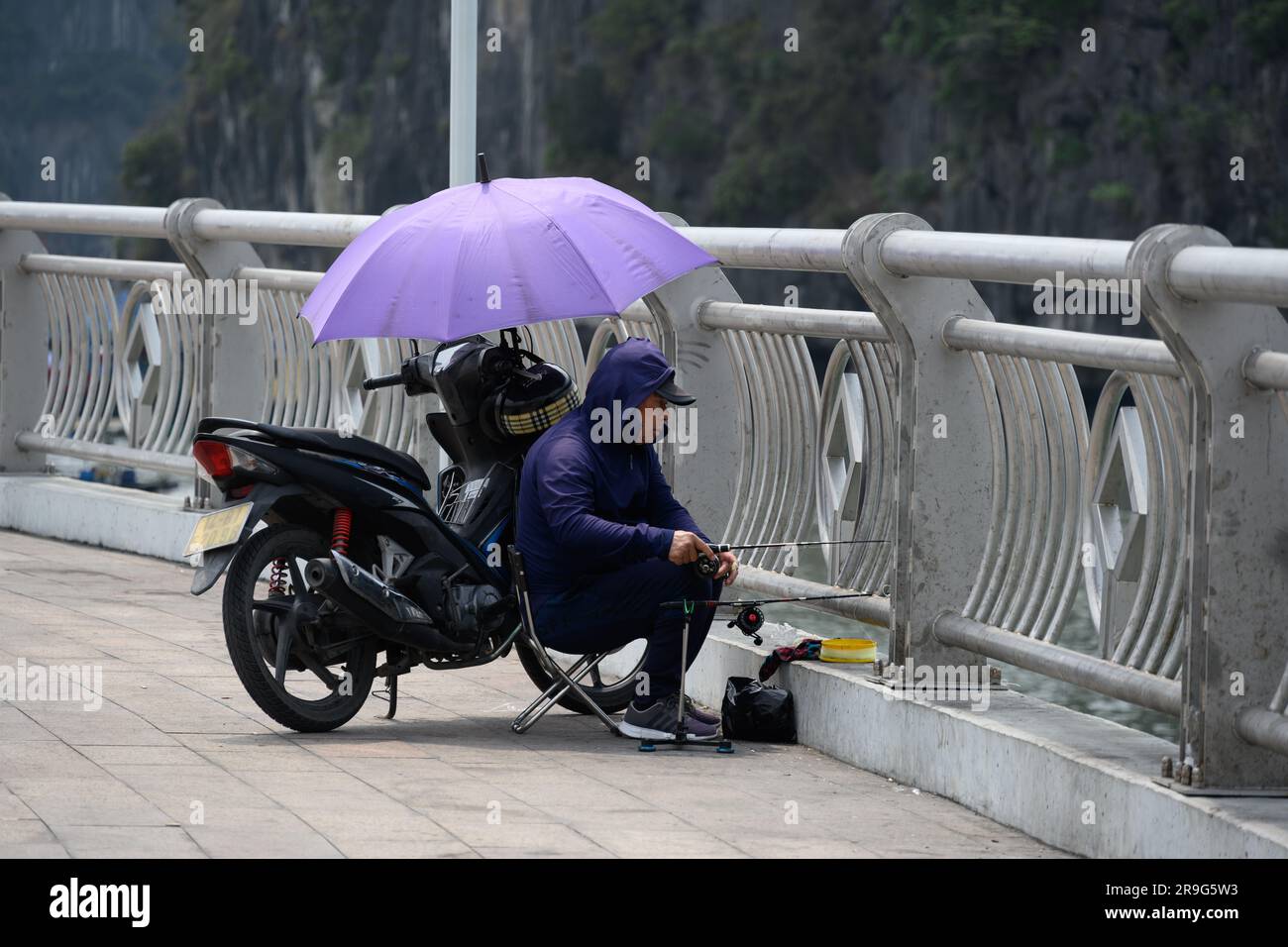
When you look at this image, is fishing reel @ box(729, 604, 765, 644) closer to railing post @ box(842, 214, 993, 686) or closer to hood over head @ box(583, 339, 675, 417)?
railing post @ box(842, 214, 993, 686)

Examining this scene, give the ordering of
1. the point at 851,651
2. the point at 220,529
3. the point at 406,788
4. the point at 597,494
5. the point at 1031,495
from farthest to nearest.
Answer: the point at 851,651 < the point at 597,494 < the point at 220,529 < the point at 1031,495 < the point at 406,788

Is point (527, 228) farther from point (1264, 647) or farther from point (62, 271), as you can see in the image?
point (62, 271)

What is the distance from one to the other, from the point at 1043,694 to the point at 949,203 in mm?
43563

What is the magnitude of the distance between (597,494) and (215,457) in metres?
1.06

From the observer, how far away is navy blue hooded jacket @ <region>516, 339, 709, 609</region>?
6.08 m

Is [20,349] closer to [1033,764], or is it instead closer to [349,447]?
[349,447]

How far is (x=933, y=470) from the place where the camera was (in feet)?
19.9

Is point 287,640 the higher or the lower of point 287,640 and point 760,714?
the higher

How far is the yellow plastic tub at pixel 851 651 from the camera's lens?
6.38 meters

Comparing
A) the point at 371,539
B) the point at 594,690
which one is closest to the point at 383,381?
the point at 371,539

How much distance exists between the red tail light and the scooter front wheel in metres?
0.20

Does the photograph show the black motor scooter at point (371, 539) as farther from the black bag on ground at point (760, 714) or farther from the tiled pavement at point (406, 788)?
the black bag on ground at point (760, 714)

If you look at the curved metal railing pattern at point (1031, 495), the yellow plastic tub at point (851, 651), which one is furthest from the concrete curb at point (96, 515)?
the curved metal railing pattern at point (1031, 495)

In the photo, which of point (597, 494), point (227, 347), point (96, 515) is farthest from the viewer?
point (96, 515)
